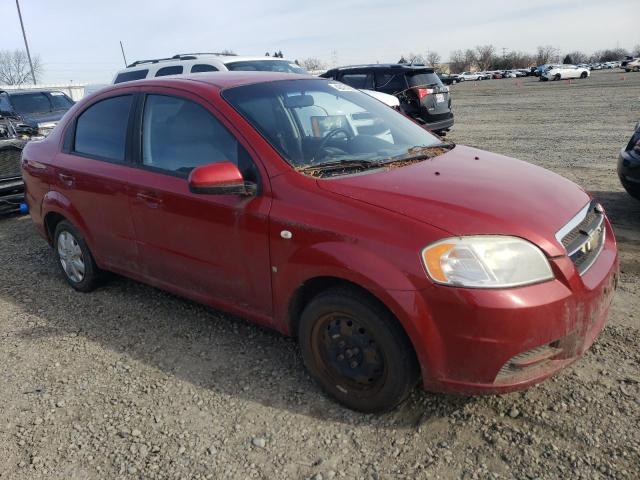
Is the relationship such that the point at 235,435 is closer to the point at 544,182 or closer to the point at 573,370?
the point at 573,370

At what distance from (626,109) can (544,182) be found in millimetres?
15591

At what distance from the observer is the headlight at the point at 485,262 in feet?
7.61

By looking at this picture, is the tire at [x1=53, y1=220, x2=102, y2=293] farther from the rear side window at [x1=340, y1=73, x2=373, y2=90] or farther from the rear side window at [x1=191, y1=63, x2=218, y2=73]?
the rear side window at [x1=340, y1=73, x2=373, y2=90]

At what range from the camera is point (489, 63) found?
363 ft

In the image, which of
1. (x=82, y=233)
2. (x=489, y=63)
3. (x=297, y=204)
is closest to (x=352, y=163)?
(x=297, y=204)

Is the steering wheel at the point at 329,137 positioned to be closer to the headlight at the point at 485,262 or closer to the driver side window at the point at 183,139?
the driver side window at the point at 183,139

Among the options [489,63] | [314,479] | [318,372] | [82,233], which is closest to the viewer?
[314,479]

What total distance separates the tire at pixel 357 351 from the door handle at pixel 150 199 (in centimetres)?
129

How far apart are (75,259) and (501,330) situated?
3.64 meters

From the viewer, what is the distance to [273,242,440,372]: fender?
2.38 metres

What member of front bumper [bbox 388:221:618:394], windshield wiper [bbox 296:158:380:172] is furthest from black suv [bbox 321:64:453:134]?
front bumper [bbox 388:221:618:394]

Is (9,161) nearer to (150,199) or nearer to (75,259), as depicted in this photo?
(75,259)

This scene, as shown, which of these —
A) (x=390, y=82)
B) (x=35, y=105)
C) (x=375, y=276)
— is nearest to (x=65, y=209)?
(x=375, y=276)

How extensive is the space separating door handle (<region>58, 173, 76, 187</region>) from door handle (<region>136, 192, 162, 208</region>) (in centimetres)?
94
